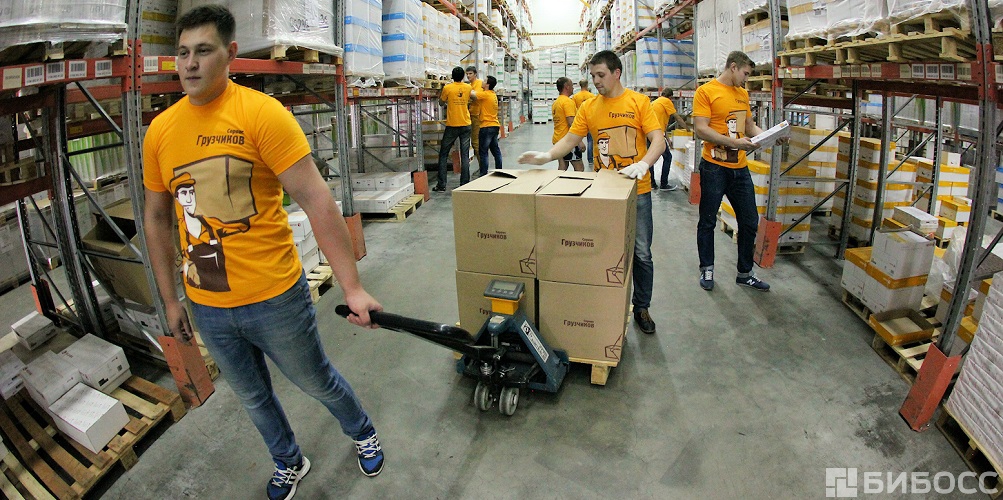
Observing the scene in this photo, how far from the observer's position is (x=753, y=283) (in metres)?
4.88

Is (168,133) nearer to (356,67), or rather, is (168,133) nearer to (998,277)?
(998,277)

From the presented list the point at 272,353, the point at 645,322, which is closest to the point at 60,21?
the point at 272,353

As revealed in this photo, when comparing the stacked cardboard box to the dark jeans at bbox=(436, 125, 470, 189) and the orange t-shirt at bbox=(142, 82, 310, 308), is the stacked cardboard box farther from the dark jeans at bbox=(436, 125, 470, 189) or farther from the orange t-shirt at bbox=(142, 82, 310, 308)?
the dark jeans at bbox=(436, 125, 470, 189)

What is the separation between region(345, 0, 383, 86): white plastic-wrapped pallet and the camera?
5.63 m

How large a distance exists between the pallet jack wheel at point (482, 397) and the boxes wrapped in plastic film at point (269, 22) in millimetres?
3185

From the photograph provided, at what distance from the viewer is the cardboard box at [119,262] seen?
3.69 m

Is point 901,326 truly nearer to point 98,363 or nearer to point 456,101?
point 98,363

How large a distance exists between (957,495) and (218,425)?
3.83 metres

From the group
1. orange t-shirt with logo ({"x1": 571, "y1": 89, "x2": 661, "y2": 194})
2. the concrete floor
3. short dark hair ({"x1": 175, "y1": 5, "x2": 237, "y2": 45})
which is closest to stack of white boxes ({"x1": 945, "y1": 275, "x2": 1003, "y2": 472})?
the concrete floor

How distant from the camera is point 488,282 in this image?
3.30 meters

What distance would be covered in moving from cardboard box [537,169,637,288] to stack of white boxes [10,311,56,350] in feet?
11.2

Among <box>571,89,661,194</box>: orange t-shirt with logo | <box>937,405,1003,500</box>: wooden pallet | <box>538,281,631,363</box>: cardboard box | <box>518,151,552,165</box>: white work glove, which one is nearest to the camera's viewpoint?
<box>937,405,1003,500</box>: wooden pallet

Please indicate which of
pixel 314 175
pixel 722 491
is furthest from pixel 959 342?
pixel 314 175

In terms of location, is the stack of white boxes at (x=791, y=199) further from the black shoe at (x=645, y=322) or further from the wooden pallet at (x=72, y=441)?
the wooden pallet at (x=72, y=441)
